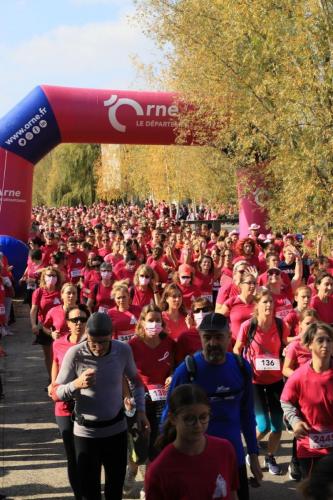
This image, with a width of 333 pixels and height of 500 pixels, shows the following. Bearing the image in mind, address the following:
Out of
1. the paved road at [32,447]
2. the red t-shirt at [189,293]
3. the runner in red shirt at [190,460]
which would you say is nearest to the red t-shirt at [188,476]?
the runner in red shirt at [190,460]

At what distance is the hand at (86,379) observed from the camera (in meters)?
4.27

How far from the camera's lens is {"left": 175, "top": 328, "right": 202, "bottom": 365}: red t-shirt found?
5.90 metres

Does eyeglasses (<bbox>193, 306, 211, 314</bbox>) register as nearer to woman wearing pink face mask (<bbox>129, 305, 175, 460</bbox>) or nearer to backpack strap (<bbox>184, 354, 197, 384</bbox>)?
woman wearing pink face mask (<bbox>129, 305, 175, 460</bbox>)

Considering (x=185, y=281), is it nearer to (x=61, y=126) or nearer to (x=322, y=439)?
(x=322, y=439)

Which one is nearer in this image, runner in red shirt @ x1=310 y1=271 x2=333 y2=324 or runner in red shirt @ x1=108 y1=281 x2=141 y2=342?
runner in red shirt @ x1=108 y1=281 x2=141 y2=342

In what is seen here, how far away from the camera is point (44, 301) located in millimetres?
8406

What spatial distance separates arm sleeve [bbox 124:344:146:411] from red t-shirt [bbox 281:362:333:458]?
97cm

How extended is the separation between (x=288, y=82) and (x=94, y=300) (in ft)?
20.3

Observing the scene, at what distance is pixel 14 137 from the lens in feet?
53.2

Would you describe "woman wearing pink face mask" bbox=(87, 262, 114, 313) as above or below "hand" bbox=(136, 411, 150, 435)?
above

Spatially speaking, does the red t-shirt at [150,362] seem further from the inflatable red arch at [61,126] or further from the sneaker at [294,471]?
the inflatable red arch at [61,126]

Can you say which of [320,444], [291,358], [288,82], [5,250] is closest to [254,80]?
[288,82]

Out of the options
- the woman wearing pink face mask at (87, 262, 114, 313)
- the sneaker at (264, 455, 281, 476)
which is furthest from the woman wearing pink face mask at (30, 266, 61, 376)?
the sneaker at (264, 455, 281, 476)

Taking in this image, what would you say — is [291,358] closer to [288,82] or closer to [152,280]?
[152,280]
